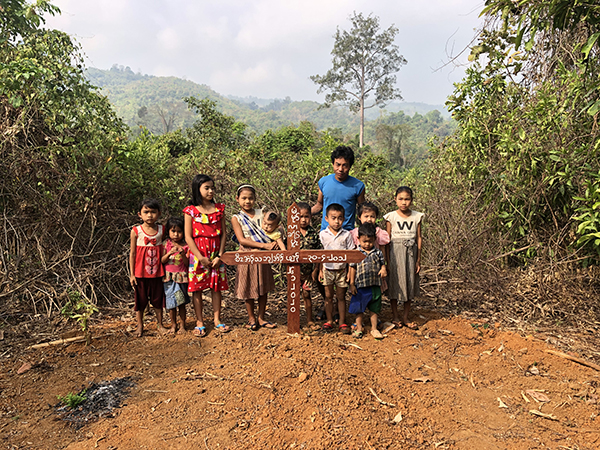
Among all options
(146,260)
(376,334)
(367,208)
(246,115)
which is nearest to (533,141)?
(367,208)

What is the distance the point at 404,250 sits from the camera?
4148 mm

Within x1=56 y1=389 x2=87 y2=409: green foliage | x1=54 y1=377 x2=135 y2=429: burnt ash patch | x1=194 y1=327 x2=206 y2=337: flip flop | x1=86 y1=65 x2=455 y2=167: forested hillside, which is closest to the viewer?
x1=54 y1=377 x2=135 y2=429: burnt ash patch

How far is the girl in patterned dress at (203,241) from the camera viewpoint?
156 inches

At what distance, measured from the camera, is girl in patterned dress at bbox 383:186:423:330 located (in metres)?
4.14

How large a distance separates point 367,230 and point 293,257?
0.79 meters

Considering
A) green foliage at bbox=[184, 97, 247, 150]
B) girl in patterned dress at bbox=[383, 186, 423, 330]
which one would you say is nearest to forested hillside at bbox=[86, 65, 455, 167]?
green foliage at bbox=[184, 97, 247, 150]

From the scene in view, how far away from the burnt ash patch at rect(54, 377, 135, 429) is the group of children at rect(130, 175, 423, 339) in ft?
3.34

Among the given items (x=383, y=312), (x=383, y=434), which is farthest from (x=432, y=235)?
(x=383, y=434)

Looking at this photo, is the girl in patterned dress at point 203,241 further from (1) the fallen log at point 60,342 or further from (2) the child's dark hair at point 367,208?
(2) the child's dark hair at point 367,208

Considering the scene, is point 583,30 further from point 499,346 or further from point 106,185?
point 106,185

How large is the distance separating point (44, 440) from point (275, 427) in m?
1.47

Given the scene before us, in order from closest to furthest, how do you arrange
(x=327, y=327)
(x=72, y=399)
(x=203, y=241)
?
(x=72, y=399)
(x=203, y=241)
(x=327, y=327)

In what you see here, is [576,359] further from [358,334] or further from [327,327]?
[327,327]

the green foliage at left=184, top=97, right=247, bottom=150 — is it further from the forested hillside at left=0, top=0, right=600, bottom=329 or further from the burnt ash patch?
the burnt ash patch
